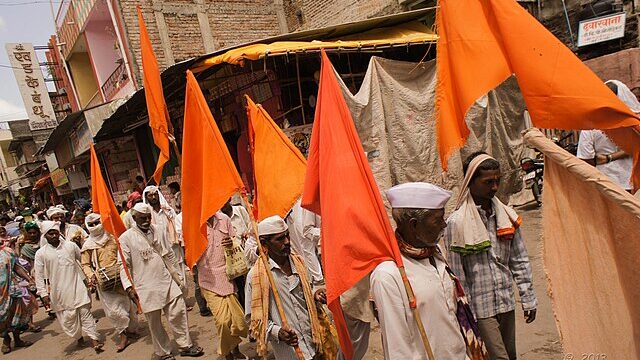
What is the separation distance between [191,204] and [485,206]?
249 centimetres

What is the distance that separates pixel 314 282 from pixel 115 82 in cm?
1247

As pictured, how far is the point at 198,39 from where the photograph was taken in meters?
14.2

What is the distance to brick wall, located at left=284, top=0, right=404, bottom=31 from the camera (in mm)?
12836

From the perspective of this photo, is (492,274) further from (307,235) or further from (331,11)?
(331,11)

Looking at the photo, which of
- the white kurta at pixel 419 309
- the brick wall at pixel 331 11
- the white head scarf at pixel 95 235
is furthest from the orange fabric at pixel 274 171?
the brick wall at pixel 331 11


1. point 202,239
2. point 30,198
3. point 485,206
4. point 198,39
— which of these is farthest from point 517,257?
point 30,198

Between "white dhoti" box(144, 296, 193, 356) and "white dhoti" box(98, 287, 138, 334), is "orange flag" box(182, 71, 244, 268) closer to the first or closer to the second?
"white dhoti" box(144, 296, 193, 356)

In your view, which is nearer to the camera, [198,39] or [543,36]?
[543,36]

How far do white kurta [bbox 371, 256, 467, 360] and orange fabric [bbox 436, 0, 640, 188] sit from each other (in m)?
0.92

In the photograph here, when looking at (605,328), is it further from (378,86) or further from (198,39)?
(198,39)

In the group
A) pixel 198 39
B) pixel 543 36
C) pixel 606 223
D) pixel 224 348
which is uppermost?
pixel 198 39

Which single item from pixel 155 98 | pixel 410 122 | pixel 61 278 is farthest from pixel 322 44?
pixel 61 278

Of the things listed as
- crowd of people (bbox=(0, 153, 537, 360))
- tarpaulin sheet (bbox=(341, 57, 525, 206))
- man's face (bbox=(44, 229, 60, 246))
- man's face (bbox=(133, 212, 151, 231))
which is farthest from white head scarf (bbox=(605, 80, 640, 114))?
man's face (bbox=(44, 229, 60, 246))

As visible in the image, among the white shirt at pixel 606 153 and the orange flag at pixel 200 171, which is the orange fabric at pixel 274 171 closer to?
the orange flag at pixel 200 171
